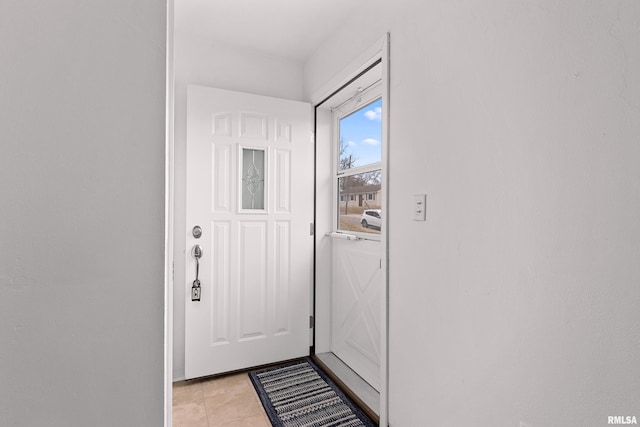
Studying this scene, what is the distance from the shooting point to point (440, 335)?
1.25 meters

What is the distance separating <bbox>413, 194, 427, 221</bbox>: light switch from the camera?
1.33m

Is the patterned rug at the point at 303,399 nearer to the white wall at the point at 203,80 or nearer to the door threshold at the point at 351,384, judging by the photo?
the door threshold at the point at 351,384

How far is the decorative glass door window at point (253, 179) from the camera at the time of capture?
2.29 meters

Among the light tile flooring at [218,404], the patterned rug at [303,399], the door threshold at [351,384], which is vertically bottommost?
the light tile flooring at [218,404]

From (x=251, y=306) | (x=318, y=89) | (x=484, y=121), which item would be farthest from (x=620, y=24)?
(x=251, y=306)

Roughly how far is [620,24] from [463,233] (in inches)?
26.7

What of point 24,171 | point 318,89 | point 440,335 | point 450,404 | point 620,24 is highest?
point 318,89

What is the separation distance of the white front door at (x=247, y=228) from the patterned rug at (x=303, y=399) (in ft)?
0.54

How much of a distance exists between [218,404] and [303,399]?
1.63ft

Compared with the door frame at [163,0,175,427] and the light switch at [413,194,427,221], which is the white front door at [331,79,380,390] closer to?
the light switch at [413,194,427,221]

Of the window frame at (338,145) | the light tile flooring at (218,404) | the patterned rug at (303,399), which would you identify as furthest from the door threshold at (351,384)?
the window frame at (338,145)

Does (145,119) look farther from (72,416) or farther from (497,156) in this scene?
(497,156)

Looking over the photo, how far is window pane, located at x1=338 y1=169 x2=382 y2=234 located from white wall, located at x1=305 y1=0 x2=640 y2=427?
22.2 inches

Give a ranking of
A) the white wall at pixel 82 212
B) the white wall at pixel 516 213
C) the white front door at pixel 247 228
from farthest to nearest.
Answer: the white front door at pixel 247 228 → the white wall at pixel 516 213 → the white wall at pixel 82 212
